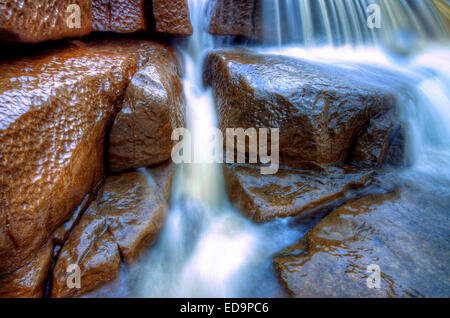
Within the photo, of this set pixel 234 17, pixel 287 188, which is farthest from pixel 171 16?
pixel 287 188

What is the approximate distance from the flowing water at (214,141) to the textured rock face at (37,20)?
1.60 metres

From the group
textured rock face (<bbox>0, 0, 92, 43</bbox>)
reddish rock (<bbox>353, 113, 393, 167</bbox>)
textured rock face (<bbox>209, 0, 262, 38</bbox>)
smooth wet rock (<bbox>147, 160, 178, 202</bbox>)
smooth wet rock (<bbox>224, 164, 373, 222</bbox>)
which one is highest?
textured rock face (<bbox>209, 0, 262, 38</bbox>)

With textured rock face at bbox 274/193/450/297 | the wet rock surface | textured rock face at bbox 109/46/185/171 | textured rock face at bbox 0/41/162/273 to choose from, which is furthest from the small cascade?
textured rock face at bbox 274/193/450/297

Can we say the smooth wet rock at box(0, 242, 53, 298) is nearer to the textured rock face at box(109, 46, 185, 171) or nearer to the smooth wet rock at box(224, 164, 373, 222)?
the textured rock face at box(109, 46, 185, 171)

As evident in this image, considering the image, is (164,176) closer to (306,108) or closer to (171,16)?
(306,108)

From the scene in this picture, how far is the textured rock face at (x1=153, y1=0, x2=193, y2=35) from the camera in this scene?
11.5ft

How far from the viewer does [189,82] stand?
3.85 metres

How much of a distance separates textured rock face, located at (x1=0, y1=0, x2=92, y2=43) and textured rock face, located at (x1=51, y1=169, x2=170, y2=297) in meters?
1.44

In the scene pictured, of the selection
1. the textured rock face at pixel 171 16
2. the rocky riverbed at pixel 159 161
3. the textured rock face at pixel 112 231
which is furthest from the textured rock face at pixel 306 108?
the textured rock face at pixel 171 16

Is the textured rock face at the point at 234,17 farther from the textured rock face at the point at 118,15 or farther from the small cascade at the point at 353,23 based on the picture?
the textured rock face at the point at 118,15

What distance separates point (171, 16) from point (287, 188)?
3.08 metres

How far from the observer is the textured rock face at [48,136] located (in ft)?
5.18

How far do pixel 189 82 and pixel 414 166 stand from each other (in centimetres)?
340

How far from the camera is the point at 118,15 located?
322 centimetres
